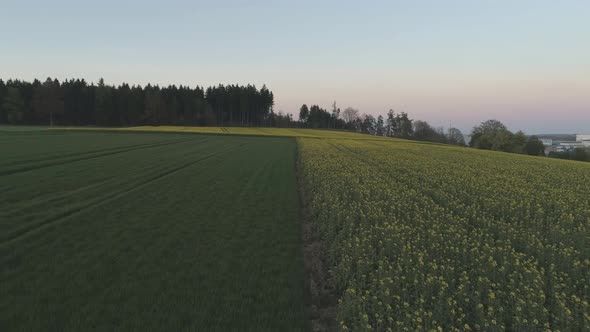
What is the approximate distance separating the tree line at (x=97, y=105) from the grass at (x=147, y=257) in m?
105

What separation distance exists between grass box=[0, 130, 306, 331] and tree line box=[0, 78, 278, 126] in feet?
344

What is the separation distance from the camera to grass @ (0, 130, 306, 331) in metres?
6.12

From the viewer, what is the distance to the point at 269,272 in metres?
8.23

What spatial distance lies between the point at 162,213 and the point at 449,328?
431 inches

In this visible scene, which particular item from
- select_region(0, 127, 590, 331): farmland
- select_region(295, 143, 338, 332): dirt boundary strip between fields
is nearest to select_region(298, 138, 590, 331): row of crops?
select_region(0, 127, 590, 331): farmland

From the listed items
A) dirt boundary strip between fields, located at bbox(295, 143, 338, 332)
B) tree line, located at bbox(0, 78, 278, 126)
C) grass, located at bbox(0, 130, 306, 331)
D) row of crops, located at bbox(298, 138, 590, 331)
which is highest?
tree line, located at bbox(0, 78, 278, 126)

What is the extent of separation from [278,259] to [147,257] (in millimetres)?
3408

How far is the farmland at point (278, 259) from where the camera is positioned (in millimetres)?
5883

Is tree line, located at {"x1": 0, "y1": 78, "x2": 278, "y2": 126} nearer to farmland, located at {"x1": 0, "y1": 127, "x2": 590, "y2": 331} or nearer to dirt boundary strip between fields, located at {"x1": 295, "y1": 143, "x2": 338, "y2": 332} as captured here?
farmland, located at {"x1": 0, "y1": 127, "x2": 590, "y2": 331}

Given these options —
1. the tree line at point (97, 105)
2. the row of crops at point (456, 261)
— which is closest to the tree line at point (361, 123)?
the tree line at point (97, 105)

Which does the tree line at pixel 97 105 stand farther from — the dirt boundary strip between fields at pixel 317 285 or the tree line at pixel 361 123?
the dirt boundary strip between fields at pixel 317 285

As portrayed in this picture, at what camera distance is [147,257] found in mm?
8828

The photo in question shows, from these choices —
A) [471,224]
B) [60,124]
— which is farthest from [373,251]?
[60,124]

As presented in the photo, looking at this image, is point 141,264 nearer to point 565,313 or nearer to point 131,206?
point 131,206
